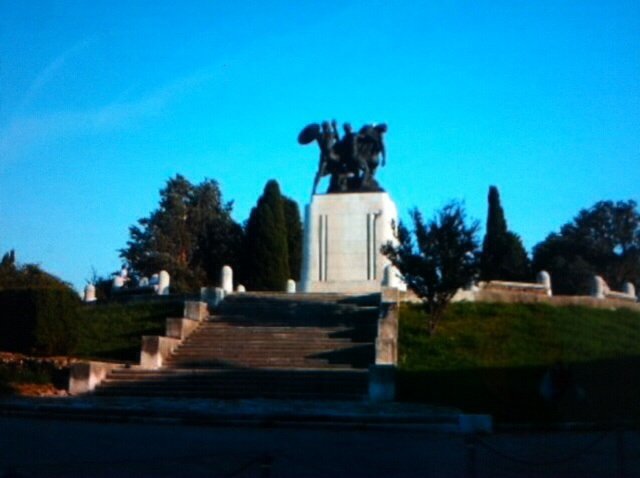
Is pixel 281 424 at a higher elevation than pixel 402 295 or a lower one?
lower

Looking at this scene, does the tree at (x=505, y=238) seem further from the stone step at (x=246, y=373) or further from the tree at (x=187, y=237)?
the stone step at (x=246, y=373)

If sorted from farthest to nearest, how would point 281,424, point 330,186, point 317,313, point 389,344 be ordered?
1. point 330,186
2. point 317,313
3. point 389,344
4. point 281,424

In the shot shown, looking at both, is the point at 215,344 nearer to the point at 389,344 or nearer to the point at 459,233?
the point at 389,344

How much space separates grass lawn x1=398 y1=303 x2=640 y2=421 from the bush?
25.8 ft

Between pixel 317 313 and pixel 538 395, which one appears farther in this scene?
pixel 317 313

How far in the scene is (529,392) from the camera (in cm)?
1616

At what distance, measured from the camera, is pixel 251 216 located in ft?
155

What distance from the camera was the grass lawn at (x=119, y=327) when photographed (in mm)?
→ 22125

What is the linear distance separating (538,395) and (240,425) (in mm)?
5845

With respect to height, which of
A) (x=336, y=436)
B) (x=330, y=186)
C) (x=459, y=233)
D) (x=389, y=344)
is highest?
(x=330, y=186)

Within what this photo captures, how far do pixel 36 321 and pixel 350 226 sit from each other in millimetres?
13058

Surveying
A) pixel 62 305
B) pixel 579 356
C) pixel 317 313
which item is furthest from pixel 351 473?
pixel 317 313

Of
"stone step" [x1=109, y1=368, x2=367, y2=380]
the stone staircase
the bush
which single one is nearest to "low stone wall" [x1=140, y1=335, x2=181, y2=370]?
the stone staircase

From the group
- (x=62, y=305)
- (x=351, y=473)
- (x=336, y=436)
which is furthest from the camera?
(x=62, y=305)
